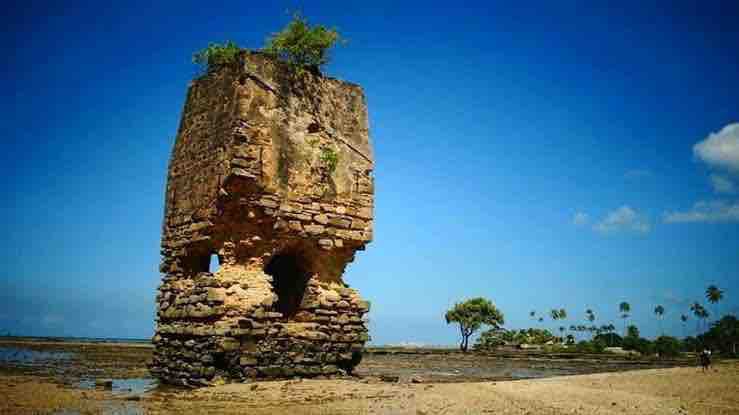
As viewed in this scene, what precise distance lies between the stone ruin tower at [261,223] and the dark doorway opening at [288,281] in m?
0.10

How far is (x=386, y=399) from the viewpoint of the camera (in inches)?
343

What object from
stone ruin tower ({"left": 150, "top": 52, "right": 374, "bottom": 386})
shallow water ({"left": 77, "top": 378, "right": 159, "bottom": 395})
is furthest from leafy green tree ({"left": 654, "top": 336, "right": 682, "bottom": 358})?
shallow water ({"left": 77, "top": 378, "right": 159, "bottom": 395})

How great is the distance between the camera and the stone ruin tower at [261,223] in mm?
10734

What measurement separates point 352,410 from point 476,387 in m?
3.18

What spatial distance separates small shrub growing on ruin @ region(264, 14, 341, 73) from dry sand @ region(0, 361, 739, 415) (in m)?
6.81

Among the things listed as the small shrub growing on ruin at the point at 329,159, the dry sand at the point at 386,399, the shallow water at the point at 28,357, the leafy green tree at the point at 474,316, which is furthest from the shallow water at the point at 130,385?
the leafy green tree at the point at 474,316

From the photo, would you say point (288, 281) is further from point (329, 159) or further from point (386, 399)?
point (386, 399)

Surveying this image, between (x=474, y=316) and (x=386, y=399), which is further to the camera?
(x=474, y=316)

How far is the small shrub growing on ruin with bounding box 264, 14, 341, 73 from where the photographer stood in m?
12.6

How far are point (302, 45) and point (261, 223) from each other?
4.16 m

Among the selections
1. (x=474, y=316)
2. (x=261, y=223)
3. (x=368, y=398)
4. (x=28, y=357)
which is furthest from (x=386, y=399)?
(x=474, y=316)

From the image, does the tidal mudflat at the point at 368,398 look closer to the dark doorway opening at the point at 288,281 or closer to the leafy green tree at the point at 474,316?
the dark doorway opening at the point at 288,281

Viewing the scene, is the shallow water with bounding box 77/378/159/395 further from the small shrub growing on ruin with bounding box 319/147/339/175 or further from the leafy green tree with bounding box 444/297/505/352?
the leafy green tree with bounding box 444/297/505/352

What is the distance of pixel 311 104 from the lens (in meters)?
12.5
